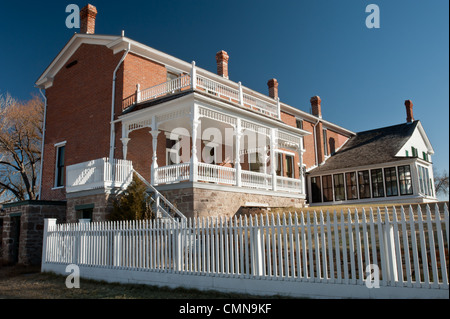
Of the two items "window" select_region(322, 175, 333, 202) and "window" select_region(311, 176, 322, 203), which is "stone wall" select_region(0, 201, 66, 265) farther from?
"window" select_region(322, 175, 333, 202)

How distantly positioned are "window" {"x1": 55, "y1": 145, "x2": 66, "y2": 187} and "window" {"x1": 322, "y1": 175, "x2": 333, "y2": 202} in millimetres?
15481

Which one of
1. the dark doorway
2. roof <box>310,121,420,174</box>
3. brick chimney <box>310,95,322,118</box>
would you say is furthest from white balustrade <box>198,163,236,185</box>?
brick chimney <box>310,95,322,118</box>

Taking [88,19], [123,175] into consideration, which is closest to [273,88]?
[88,19]

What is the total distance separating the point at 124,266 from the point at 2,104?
23654 mm

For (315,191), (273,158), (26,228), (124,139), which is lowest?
(26,228)

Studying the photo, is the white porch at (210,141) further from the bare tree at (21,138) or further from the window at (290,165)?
the bare tree at (21,138)

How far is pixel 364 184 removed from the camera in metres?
23.3

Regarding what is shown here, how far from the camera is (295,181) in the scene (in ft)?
61.2

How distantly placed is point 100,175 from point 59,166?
733 centimetres

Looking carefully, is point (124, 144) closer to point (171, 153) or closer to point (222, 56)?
point (171, 153)

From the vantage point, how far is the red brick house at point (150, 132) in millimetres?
13586

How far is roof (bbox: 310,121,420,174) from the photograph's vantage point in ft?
76.4

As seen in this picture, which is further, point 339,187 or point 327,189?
point 327,189
